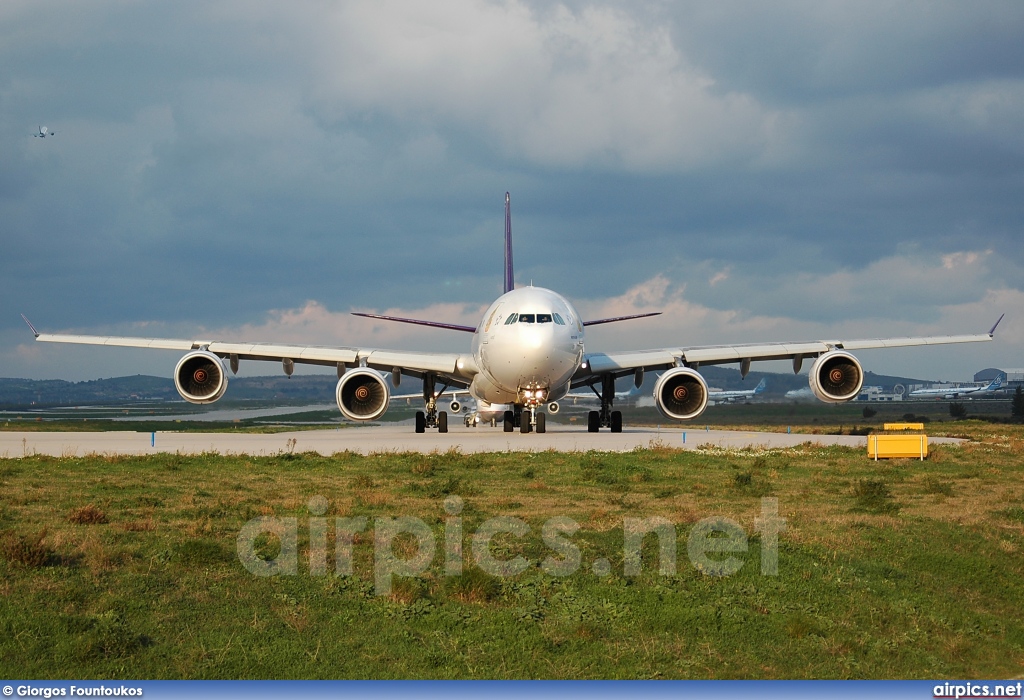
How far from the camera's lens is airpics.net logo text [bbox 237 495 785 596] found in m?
10.4

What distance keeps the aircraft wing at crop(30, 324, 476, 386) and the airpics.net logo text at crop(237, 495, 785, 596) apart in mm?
23124

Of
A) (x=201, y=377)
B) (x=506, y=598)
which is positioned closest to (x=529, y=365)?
(x=201, y=377)

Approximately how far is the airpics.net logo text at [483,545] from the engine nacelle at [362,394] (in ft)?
62.2

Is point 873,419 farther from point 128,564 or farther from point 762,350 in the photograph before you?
point 128,564

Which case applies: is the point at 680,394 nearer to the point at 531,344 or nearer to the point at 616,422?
the point at 531,344

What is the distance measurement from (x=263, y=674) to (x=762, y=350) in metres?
30.2

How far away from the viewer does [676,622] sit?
917cm

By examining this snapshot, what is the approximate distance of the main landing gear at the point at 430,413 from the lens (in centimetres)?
4012

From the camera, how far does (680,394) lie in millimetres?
32656

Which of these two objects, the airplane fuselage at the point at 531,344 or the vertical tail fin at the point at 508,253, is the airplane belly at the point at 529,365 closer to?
the airplane fuselage at the point at 531,344

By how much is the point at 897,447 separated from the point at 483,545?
56.5ft

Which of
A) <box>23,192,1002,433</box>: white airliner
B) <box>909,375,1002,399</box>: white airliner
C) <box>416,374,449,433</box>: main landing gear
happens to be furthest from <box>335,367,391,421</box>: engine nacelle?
<box>909,375,1002,399</box>: white airliner

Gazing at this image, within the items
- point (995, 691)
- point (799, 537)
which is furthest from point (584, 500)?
point (995, 691)

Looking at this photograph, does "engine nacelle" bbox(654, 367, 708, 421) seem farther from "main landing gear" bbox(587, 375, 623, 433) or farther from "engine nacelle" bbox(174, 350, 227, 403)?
"engine nacelle" bbox(174, 350, 227, 403)
